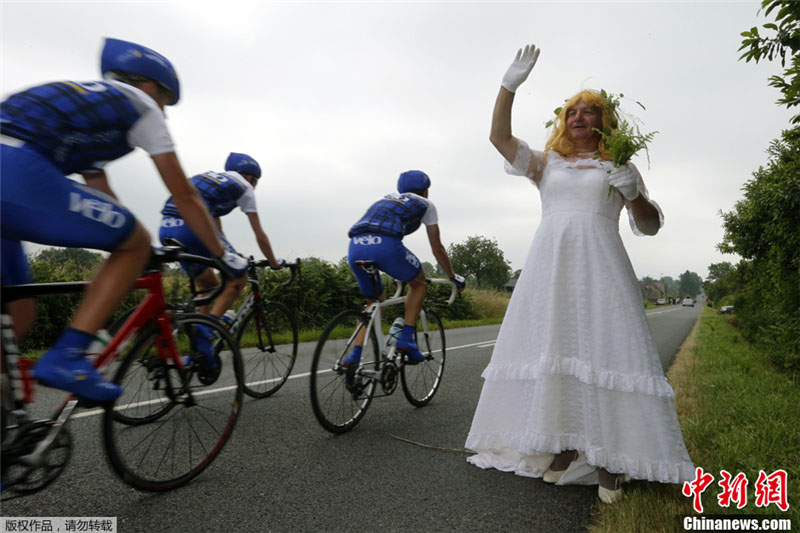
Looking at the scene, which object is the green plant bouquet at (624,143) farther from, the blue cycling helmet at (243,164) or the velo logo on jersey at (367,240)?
the blue cycling helmet at (243,164)

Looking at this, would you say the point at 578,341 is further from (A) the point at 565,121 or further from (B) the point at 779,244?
(B) the point at 779,244

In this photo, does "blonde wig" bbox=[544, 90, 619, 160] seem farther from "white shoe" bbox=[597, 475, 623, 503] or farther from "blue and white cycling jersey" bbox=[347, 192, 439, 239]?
"white shoe" bbox=[597, 475, 623, 503]

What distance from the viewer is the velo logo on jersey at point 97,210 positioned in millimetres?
1840

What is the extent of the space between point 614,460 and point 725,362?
630 cm

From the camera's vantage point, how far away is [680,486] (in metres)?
2.58

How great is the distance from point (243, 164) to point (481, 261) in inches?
2169

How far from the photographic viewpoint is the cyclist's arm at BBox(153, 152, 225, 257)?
216cm

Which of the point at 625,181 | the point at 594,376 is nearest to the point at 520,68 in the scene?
the point at 625,181

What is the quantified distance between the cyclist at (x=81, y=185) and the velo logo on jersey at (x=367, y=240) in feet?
6.51

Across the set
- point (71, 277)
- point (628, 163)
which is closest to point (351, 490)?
point (628, 163)

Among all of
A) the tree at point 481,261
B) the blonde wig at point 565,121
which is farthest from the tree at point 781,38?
the tree at point 481,261

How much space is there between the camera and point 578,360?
2664 mm

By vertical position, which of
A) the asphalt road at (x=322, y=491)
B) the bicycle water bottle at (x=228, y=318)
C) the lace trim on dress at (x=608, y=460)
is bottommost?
the asphalt road at (x=322, y=491)

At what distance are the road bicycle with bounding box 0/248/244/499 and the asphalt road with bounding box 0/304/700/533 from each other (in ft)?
0.60
